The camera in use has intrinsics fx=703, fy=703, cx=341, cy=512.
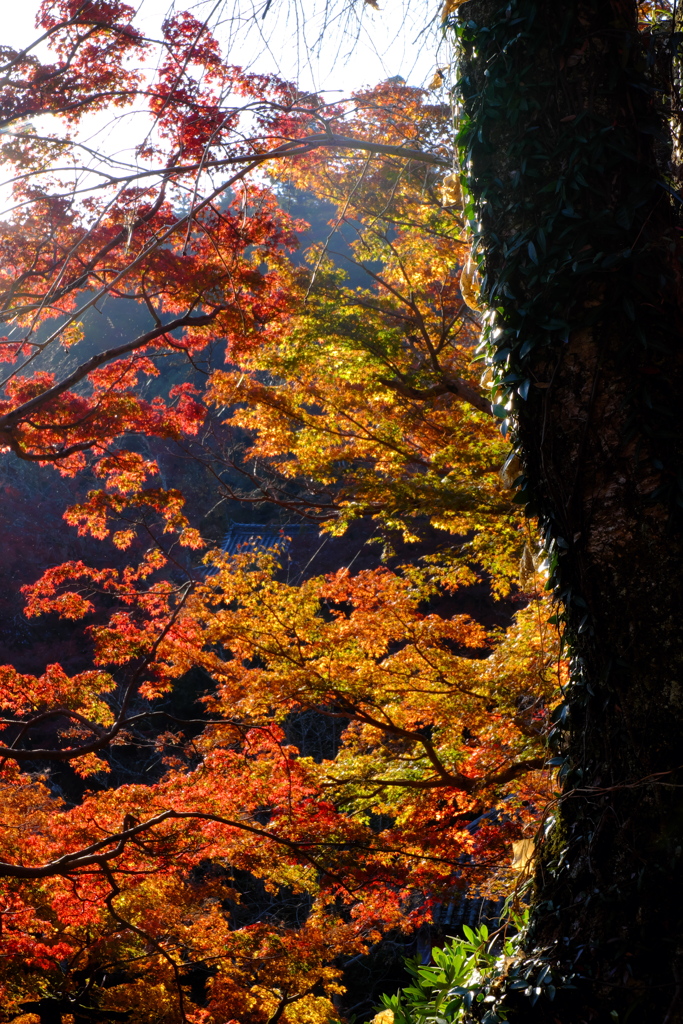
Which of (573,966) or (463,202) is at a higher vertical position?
(463,202)

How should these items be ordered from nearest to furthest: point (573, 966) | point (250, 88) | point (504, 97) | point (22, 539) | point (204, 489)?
point (573, 966) < point (504, 97) < point (250, 88) < point (22, 539) < point (204, 489)

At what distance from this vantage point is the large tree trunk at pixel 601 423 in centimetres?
175

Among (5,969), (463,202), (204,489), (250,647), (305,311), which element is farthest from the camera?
(204,489)

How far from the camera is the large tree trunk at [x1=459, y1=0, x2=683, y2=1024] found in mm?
1749

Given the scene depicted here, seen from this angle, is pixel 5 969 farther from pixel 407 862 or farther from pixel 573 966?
pixel 573 966

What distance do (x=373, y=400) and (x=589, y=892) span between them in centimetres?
438

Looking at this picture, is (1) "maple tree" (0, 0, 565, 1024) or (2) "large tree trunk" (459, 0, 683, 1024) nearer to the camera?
(2) "large tree trunk" (459, 0, 683, 1024)

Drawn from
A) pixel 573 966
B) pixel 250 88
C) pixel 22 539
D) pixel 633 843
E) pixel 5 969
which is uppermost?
pixel 250 88

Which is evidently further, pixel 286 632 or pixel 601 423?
pixel 286 632

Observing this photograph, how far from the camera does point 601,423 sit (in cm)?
186

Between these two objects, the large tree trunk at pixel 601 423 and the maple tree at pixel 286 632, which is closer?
the large tree trunk at pixel 601 423

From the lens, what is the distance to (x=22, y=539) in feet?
39.2

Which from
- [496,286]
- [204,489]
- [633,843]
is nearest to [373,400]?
[496,286]

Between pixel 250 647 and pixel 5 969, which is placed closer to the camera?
A: pixel 5 969
